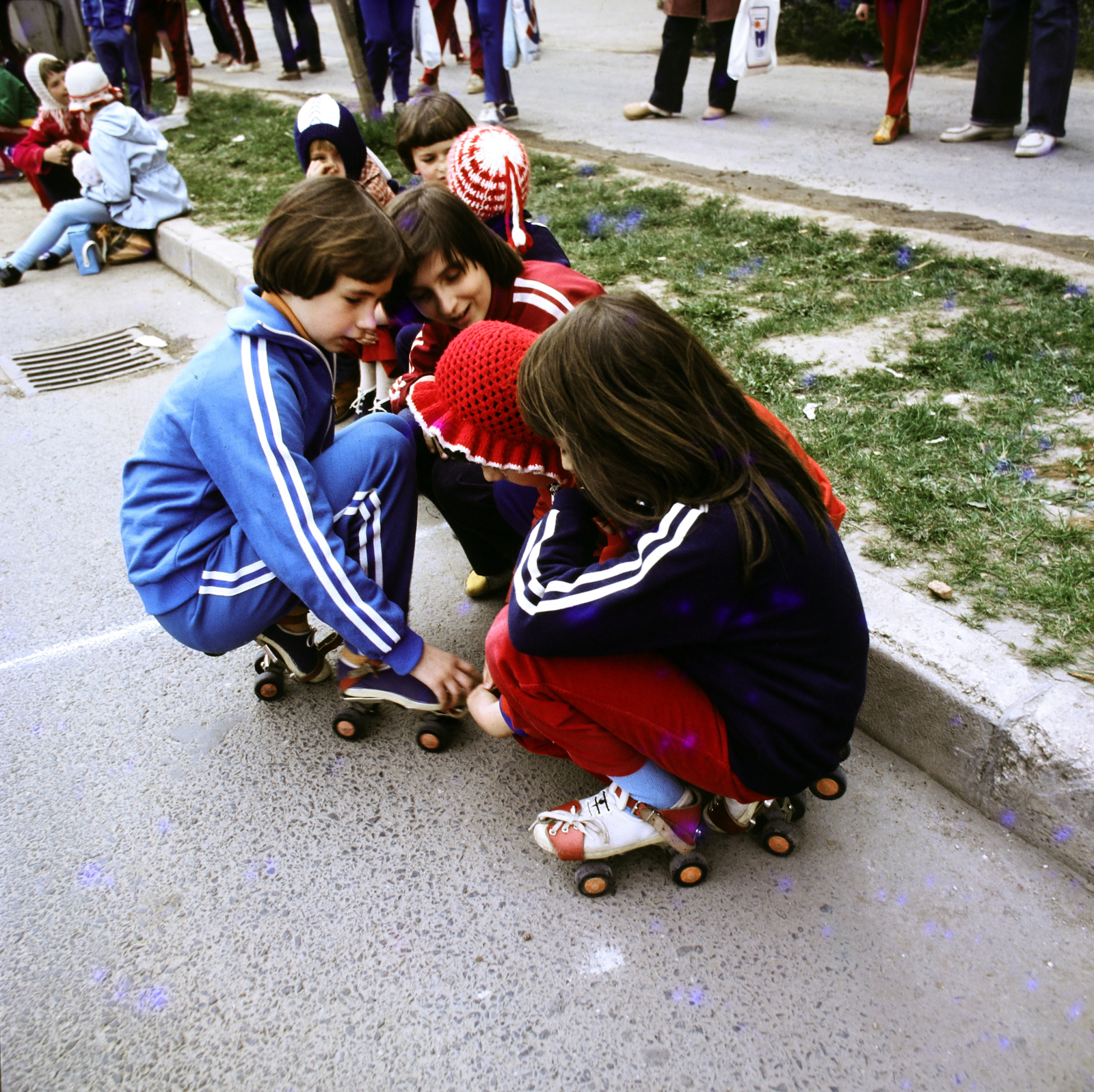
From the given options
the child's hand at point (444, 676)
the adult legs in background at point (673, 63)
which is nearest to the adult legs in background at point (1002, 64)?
the adult legs in background at point (673, 63)

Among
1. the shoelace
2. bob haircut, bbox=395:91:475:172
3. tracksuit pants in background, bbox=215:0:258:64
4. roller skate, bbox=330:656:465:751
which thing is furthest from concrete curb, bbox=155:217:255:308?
tracksuit pants in background, bbox=215:0:258:64

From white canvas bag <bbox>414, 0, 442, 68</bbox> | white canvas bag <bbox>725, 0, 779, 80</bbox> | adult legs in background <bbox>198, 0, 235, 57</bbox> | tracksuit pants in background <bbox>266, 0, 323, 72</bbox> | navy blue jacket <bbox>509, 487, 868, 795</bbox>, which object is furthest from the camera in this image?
adult legs in background <bbox>198, 0, 235, 57</bbox>

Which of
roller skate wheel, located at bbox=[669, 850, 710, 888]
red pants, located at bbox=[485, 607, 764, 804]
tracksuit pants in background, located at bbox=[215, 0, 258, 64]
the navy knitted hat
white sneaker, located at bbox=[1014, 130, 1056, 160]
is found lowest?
roller skate wheel, located at bbox=[669, 850, 710, 888]

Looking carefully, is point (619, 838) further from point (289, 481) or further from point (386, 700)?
point (289, 481)

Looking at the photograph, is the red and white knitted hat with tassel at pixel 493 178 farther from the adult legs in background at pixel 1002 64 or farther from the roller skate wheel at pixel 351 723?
the adult legs in background at pixel 1002 64

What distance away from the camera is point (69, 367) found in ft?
14.3

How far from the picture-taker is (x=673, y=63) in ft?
23.1

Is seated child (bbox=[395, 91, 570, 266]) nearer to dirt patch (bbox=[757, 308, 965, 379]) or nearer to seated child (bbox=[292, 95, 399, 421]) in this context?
seated child (bbox=[292, 95, 399, 421])

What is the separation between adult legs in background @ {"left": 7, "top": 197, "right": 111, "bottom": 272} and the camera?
5.55 metres

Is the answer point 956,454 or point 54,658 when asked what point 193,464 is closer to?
point 54,658

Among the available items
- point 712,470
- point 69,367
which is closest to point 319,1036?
point 712,470

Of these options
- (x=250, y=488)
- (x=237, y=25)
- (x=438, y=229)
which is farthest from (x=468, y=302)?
(x=237, y=25)

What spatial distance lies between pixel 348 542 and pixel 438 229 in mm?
810

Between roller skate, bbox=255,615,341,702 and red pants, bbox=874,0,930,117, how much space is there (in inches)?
222
